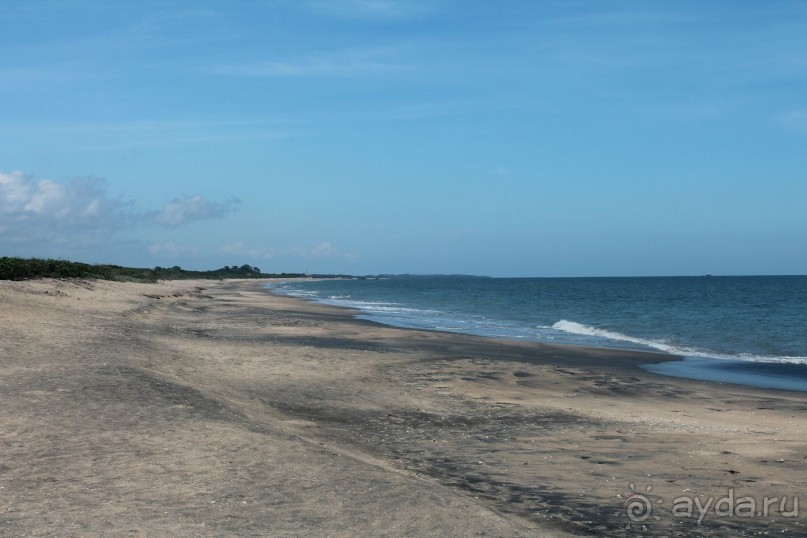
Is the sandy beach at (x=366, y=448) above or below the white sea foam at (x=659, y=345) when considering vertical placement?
below

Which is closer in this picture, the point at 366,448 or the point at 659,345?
the point at 366,448

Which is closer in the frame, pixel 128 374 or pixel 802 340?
pixel 128 374

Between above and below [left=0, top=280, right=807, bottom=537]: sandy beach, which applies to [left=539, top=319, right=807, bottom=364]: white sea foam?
above

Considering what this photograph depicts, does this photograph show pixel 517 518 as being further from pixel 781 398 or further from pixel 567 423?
pixel 781 398

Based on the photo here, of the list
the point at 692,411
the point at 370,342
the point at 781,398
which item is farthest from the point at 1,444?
the point at 370,342

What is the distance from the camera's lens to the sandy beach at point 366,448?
743 centimetres

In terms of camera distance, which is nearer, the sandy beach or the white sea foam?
the sandy beach

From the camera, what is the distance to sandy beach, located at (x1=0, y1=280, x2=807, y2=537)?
7.43m

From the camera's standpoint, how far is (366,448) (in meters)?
10.8

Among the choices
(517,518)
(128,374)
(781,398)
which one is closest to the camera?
(517,518)

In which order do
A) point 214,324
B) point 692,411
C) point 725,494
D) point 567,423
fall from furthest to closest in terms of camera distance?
point 214,324, point 692,411, point 567,423, point 725,494

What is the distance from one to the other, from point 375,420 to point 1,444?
572cm

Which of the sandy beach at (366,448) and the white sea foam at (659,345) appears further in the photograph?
the white sea foam at (659,345)

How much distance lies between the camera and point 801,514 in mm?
7918
